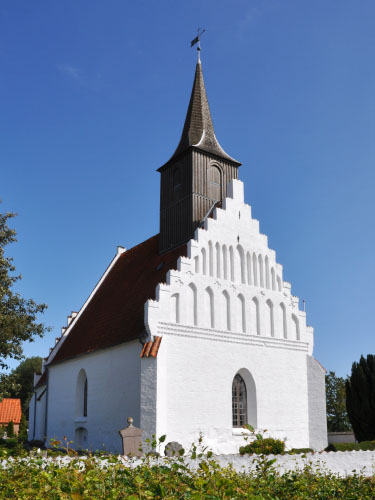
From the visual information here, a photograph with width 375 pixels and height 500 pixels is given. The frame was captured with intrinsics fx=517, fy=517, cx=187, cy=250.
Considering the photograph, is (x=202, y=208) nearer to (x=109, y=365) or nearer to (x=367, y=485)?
(x=109, y=365)

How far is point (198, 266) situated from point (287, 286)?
513 centimetres

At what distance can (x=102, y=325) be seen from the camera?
23.4 meters

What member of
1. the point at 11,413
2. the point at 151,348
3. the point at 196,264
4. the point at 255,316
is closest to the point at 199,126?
the point at 196,264

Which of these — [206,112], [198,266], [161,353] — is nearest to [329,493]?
[161,353]

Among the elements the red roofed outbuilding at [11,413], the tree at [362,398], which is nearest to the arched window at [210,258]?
the tree at [362,398]

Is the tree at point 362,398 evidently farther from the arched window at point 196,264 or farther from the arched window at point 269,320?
the arched window at point 196,264

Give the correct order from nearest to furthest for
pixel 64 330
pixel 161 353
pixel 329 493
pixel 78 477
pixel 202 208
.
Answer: pixel 78 477, pixel 329 493, pixel 161 353, pixel 202 208, pixel 64 330

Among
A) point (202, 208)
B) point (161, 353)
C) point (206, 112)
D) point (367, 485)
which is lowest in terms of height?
point (367, 485)

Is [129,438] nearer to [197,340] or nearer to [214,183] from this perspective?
[197,340]

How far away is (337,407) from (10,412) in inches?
1258

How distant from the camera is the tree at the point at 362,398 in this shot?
2405 cm

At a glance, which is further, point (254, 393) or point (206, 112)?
point (206, 112)

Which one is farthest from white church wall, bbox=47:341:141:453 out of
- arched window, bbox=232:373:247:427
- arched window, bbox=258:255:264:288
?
arched window, bbox=258:255:264:288

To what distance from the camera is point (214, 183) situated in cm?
2388
